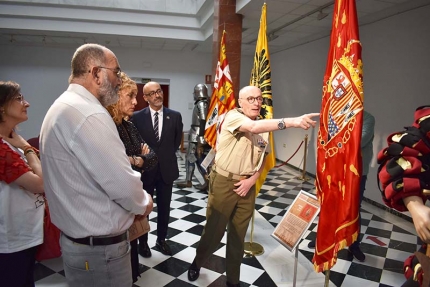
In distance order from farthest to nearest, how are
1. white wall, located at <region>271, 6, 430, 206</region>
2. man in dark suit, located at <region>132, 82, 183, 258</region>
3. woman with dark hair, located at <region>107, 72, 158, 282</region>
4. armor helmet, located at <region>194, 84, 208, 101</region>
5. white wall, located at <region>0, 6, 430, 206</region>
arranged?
1. armor helmet, located at <region>194, 84, 208, 101</region>
2. white wall, located at <region>0, 6, 430, 206</region>
3. white wall, located at <region>271, 6, 430, 206</region>
4. man in dark suit, located at <region>132, 82, 183, 258</region>
5. woman with dark hair, located at <region>107, 72, 158, 282</region>

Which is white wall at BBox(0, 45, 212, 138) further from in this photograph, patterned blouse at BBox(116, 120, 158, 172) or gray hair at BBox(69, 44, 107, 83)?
gray hair at BBox(69, 44, 107, 83)

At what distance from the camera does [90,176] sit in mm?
1124

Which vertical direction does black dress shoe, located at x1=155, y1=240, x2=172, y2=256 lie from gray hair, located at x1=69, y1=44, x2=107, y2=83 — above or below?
below

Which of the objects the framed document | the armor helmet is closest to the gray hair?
the framed document

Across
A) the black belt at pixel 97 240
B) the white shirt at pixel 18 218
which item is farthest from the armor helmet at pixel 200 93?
the black belt at pixel 97 240

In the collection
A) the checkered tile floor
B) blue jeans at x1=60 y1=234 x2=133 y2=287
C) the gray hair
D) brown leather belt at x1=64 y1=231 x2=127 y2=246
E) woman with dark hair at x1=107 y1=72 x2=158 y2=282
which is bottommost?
the checkered tile floor

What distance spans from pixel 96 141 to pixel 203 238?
1.49 metres

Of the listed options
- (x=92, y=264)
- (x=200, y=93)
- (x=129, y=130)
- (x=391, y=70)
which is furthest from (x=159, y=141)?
(x=391, y=70)

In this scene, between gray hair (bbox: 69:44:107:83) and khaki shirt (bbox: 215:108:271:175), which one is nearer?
gray hair (bbox: 69:44:107:83)

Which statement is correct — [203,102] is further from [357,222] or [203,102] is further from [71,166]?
[71,166]

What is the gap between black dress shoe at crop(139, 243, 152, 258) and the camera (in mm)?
2725

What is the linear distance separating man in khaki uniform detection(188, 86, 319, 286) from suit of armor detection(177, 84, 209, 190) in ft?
8.88

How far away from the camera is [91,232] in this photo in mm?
1149

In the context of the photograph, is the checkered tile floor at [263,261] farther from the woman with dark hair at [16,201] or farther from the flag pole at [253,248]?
the woman with dark hair at [16,201]
